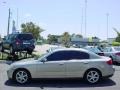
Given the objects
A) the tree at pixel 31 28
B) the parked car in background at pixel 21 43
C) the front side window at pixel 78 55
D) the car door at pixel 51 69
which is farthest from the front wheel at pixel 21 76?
the tree at pixel 31 28

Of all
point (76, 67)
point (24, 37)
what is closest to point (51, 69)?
point (76, 67)

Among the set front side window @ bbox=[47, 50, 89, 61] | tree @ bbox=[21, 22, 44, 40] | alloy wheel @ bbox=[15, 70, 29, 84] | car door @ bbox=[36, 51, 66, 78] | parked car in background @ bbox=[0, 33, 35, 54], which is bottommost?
alloy wheel @ bbox=[15, 70, 29, 84]

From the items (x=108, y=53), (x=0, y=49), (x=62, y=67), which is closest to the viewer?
(x=62, y=67)

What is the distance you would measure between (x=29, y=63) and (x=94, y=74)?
2.74 m

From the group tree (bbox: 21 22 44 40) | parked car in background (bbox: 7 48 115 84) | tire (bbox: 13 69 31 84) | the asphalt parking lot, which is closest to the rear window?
the asphalt parking lot

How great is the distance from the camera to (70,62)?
42.1 feet

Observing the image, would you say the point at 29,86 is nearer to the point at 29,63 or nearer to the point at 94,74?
the point at 29,63

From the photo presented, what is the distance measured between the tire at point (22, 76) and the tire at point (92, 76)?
241 centimetres

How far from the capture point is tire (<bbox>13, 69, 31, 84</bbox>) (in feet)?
42.3

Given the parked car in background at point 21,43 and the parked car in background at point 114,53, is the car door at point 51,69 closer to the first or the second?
the parked car in background at point 114,53

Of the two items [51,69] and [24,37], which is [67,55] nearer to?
[51,69]

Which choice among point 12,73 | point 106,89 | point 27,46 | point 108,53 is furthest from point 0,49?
point 106,89

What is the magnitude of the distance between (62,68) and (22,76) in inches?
66.7

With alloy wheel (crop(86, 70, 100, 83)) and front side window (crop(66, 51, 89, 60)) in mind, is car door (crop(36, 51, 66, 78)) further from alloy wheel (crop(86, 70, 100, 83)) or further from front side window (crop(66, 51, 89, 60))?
alloy wheel (crop(86, 70, 100, 83))
